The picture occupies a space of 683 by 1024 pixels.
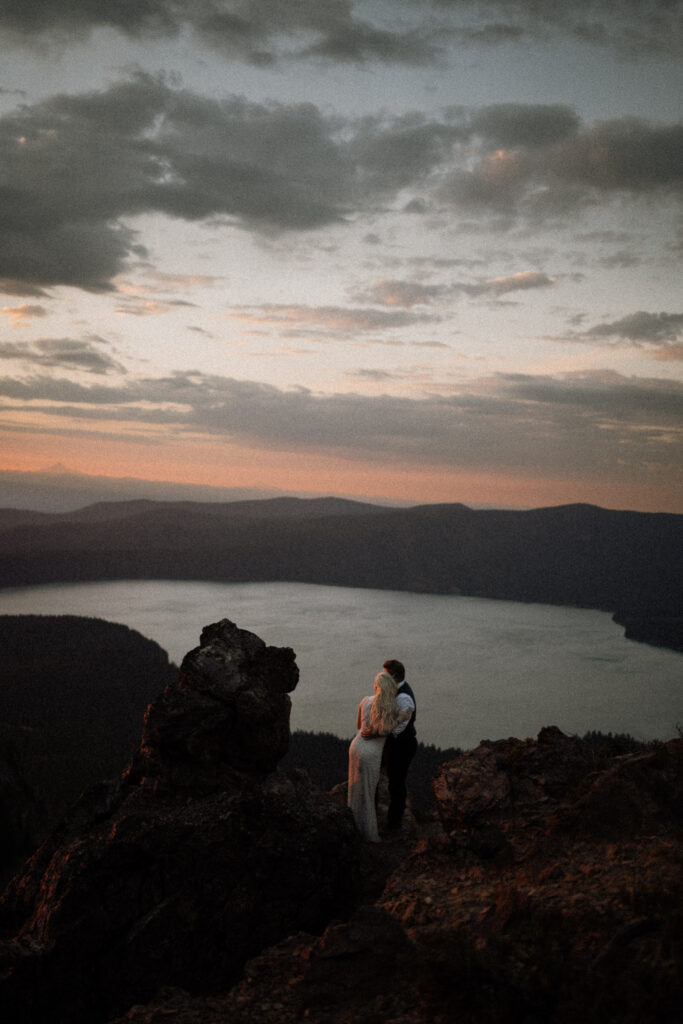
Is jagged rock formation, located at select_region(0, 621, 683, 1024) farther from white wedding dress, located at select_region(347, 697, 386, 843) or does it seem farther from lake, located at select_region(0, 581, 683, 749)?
lake, located at select_region(0, 581, 683, 749)

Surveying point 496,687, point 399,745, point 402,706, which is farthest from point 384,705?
point 496,687

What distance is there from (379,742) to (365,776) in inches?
23.1

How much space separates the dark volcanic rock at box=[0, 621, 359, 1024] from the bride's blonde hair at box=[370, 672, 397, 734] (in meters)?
1.49

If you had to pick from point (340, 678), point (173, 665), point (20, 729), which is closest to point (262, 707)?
point (20, 729)

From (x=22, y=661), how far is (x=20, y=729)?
57.8 metres

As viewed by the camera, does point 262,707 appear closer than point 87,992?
No

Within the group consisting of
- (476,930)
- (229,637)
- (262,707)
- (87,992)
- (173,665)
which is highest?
(229,637)

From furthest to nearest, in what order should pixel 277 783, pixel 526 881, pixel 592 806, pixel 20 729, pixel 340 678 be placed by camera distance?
pixel 340 678, pixel 20 729, pixel 277 783, pixel 592 806, pixel 526 881

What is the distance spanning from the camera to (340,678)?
153 meters

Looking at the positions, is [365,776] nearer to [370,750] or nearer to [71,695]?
[370,750]

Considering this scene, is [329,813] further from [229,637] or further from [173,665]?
[173,665]

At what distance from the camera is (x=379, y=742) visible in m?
11.2

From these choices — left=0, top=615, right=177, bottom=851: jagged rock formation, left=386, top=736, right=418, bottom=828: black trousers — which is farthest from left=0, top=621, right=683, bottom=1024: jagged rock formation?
left=0, top=615, right=177, bottom=851: jagged rock formation

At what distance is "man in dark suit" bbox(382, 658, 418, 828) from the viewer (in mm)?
11078
